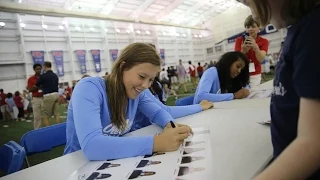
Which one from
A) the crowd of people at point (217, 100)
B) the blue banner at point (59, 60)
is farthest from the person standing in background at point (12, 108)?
the crowd of people at point (217, 100)

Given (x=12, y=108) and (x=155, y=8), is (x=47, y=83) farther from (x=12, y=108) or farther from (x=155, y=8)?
(x=155, y=8)

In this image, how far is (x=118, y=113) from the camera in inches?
45.4

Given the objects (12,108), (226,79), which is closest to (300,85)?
(226,79)

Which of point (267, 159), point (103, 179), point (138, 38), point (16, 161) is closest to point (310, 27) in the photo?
point (267, 159)

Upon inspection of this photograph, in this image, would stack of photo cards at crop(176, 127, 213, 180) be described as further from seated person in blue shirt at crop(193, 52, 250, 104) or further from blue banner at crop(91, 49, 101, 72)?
blue banner at crop(91, 49, 101, 72)

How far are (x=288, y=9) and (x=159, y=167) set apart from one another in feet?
1.72

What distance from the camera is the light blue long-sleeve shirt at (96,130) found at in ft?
2.87

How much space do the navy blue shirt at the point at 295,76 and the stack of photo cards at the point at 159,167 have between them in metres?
0.24

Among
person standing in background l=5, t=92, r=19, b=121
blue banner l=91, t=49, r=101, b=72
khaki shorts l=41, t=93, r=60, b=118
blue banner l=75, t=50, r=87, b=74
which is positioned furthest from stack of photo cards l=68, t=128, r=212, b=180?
blue banner l=91, t=49, r=101, b=72

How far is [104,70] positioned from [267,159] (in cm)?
1427

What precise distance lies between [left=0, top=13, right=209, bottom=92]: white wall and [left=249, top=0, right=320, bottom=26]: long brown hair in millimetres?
12406

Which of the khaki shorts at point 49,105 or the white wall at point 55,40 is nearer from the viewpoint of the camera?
the khaki shorts at point 49,105

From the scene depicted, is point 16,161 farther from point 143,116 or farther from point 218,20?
point 218,20

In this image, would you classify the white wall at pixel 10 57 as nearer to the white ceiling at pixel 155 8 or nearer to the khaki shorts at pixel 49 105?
the white ceiling at pixel 155 8
